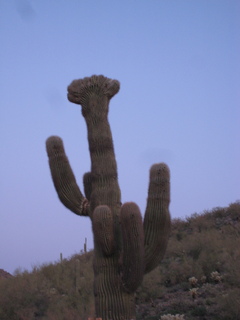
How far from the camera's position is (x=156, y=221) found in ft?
29.1

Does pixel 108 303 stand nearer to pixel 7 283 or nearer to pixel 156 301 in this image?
pixel 156 301

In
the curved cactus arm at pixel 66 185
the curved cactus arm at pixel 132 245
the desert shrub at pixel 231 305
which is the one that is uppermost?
the curved cactus arm at pixel 66 185

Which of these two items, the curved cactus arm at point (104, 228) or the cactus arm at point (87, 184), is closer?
the curved cactus arm at point (104, 228)

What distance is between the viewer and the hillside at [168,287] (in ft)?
41.0

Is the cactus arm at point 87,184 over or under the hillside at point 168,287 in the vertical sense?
over

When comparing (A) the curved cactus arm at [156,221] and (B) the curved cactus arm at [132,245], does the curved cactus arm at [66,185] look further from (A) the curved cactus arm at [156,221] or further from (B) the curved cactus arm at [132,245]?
(B) the curved cactus arm at [132,245]

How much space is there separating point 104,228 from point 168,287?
7875mm

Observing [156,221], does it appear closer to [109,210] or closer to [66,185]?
[109,210]

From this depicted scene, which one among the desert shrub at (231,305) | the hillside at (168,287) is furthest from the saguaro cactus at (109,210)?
the desert shrub at (231,305)

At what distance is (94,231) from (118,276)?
871mm

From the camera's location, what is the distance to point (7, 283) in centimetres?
1686

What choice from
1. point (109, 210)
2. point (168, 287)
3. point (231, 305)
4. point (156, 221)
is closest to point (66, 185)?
point (109, 210)

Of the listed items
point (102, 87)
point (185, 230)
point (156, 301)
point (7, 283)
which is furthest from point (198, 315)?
point (185, 230)

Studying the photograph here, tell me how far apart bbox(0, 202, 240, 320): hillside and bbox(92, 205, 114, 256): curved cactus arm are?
8.43ft
